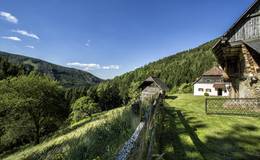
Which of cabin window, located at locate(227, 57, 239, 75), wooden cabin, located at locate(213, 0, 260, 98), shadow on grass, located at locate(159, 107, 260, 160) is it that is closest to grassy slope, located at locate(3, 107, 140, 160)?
shadow on grass, located at locate(159, 107, 260, 160)

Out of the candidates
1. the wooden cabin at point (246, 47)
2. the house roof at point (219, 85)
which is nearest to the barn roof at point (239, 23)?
the wooden cabin at point (246, 47)

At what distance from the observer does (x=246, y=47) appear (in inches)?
546

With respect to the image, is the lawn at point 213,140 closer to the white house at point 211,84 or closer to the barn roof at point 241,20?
the barn roof at point 241,20

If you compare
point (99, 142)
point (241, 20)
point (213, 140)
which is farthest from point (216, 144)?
point (241, 20)

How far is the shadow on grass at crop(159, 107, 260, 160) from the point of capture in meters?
5.96

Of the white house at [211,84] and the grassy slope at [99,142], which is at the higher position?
the white house at [211,84]

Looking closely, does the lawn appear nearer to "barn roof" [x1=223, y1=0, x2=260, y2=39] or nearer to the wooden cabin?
the wooden cabin

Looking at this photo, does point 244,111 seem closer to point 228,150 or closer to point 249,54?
point 249,54

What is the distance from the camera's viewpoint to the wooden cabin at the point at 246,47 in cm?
1337

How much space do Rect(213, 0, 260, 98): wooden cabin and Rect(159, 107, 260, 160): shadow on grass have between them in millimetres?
5694

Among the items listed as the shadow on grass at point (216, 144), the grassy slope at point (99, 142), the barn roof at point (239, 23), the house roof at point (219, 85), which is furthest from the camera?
the house roof at point (219, 85)

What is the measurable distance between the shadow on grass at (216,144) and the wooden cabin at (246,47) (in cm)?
569

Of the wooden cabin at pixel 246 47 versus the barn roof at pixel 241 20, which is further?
the barn roof at pixel 241 20

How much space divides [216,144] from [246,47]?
9.69 m
